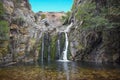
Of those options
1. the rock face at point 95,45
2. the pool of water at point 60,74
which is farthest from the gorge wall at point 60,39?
the pool of water at point 60,74

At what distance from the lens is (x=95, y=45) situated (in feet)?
110

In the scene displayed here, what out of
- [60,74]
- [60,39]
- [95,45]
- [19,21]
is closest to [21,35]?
[19,21]

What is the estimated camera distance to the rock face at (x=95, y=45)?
1209 inches

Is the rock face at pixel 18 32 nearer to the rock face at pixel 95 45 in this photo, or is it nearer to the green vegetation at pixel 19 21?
the green vegetation at pixel 19 21

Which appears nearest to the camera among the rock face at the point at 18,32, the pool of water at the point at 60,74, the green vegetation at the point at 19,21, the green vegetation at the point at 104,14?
the pool of water at the point at 60,74

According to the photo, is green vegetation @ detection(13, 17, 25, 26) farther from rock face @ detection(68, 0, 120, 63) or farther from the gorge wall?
Result: rock face @ detection(68, 0, 120, 63)

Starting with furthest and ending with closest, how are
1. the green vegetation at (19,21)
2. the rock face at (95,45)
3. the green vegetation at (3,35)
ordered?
the green vegetation at (19,21) < the rock face at (95,45) < the green vegetation at (3,35)

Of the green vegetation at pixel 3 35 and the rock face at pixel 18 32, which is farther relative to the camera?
the rock face at pixel 18 32

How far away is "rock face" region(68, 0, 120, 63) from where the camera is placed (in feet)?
101

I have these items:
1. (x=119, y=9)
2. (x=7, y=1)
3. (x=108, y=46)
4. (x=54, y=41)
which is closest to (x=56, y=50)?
(x=54, y=41)

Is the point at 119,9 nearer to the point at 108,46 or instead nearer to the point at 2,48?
the point at 108,46

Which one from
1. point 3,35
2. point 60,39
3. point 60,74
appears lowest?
point 60,74

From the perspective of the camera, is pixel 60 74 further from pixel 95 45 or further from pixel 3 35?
pixel 95 45

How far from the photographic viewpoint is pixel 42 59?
119 feet
